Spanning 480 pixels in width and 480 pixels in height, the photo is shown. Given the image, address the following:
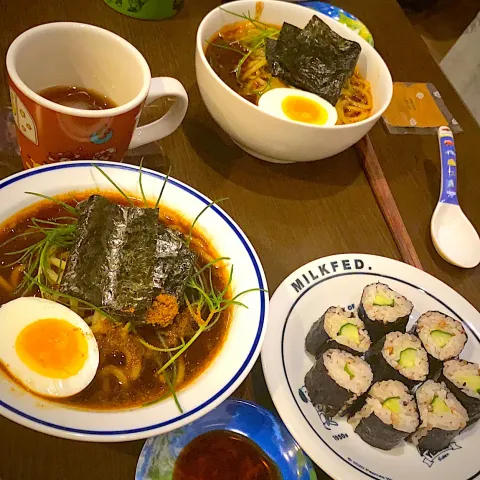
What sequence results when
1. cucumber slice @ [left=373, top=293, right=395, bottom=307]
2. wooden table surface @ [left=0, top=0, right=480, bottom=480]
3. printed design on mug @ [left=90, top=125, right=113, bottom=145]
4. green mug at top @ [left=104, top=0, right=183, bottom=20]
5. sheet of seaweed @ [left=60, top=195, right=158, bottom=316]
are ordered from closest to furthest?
1. sheet of seaweed @ [left=60, top=195, right=158, bottom=316]
2. printed design on mug @ [left=90, top=125, right=113, bottom=145]
3. cucumber slice @ [left=373, top=293, right=395, bottom=307]
4. wooden table surface @ [left=0, top=0, right=480, bottom=480]
5. green mug at top @ [left=104, top=0, right=183, bottom=20]

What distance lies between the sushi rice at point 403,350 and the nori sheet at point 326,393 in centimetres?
15

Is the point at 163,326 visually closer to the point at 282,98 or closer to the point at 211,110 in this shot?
the point at 211,110

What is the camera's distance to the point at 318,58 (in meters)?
1.54

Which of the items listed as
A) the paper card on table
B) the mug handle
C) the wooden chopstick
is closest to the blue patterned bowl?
the paper card on table

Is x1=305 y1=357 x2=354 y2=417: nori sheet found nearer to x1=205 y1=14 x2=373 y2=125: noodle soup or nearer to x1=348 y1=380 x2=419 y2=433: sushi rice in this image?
x1=348 y1=380 x2=419 y2=433: sushi rice

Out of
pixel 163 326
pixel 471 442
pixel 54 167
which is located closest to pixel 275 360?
pixel 163 326

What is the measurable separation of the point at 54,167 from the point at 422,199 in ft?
3.41

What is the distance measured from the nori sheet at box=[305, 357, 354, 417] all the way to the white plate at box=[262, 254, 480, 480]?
0.02 metres

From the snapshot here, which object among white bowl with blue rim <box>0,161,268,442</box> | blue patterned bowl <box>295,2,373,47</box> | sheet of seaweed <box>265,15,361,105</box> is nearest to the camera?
white bowl with blue rim <box>0,161,268,442</box>

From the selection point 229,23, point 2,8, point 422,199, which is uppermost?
point 229,23

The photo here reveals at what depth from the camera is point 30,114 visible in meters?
1.05

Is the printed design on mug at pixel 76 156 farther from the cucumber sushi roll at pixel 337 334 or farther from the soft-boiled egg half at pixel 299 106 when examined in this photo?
the cucumber sushi roll at pixel 337 334

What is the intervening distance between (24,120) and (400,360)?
962 mm

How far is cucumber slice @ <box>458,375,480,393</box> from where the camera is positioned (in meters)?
1.23
